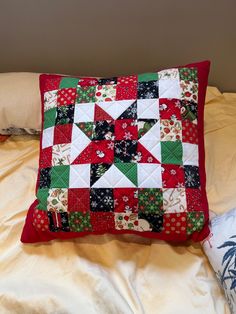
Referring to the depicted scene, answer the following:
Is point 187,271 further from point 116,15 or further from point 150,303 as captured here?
point 116,15

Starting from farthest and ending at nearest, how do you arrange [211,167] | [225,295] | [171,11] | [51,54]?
[51,54], [171,11], [211,167], [225,295]

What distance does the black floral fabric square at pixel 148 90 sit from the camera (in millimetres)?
904

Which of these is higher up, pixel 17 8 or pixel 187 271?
pixel 17 8

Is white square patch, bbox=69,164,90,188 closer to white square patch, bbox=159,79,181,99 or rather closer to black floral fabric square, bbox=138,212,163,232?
black floral fabric square, bbox=138,212,163,232

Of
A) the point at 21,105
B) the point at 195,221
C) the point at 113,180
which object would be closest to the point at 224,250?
the point at 195,221

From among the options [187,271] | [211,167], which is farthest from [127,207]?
[211,167]

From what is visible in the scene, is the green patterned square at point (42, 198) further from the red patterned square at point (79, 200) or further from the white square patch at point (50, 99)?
the white square patch at point (50, 99)

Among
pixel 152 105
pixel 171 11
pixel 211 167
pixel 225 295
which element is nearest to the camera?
pixel 225 295

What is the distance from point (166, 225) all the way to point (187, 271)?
0.12 meters

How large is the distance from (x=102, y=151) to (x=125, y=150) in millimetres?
60

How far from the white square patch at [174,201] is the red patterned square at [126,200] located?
0.07 m

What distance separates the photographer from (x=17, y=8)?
1.18 metres

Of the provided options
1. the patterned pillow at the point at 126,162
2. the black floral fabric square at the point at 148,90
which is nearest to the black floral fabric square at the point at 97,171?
the patterned pillow at the point at 126,162

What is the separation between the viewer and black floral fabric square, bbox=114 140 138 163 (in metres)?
0.86
